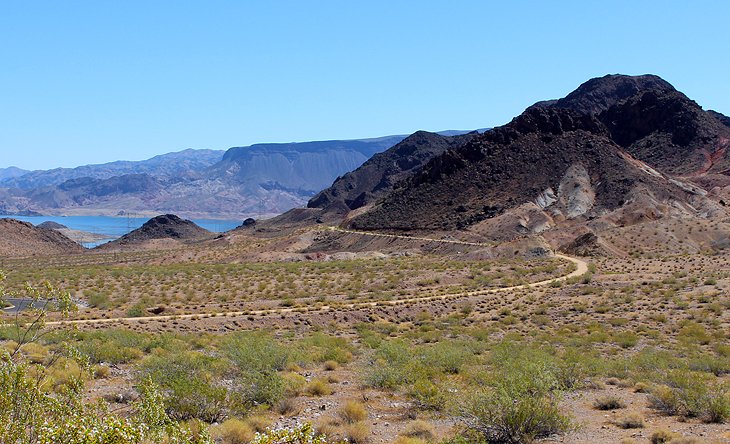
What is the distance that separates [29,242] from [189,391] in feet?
370

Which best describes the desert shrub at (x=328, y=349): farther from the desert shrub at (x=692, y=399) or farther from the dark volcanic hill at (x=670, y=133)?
the dark volcanic hill at (x=670, y=133)

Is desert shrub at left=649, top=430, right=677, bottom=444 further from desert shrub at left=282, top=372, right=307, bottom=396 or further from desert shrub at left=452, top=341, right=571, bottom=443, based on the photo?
desert shrub at left=282, top=372, right=307, bottom=396

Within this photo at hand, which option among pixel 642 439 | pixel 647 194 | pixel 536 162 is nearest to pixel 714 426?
pixel 642 439

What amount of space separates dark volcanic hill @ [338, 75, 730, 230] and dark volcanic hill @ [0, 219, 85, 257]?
55.0 m

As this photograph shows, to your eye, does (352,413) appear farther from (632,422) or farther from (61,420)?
(61,420)

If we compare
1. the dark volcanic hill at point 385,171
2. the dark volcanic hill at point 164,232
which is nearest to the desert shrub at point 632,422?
the dark volcanic hill at point 164,232

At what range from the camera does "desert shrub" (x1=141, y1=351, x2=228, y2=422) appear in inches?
466

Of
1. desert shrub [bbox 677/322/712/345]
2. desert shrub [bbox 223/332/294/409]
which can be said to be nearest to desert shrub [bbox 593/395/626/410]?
desert shrub [bbox 223/332/294/409]

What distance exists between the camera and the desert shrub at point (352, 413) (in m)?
12.0

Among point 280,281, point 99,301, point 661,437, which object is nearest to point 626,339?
point 661,437

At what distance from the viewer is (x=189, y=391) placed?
1188cm

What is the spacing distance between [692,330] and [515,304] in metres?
10.7

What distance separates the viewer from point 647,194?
7594cm

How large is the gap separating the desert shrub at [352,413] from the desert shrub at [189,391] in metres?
2.41
